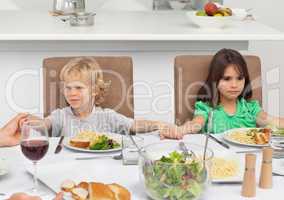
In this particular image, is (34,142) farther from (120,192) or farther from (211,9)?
(211,9)

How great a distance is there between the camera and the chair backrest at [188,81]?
244 cm

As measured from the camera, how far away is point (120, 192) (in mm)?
1467

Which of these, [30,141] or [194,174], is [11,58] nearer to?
[30,141]

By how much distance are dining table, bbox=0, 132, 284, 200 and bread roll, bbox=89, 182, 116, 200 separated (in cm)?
8

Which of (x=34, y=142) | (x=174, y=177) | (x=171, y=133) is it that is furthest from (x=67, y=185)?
(x=171, y=133)

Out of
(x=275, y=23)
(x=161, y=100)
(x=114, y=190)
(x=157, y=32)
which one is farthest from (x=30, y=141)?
(x=275, y=23)

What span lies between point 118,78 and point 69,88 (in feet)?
0.60

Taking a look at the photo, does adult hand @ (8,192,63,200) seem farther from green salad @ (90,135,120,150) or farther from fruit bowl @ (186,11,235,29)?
fruit bowl @ (186,11,235,29)

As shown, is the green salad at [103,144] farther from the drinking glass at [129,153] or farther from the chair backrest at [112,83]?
the chair backrest at [112,83]

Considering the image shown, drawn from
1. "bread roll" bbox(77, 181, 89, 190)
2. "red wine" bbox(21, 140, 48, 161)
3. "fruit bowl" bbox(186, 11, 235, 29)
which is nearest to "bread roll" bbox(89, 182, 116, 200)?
"bread roll" bbox(77, 181, 89, 190)

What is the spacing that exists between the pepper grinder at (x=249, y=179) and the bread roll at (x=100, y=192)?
0.31 meters

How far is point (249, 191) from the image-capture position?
5.00 ft

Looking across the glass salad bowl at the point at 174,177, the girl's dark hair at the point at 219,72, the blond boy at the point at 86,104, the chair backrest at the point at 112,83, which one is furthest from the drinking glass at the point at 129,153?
the girl's dark hair at the point at 219,72

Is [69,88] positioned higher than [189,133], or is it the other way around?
[69,88]
